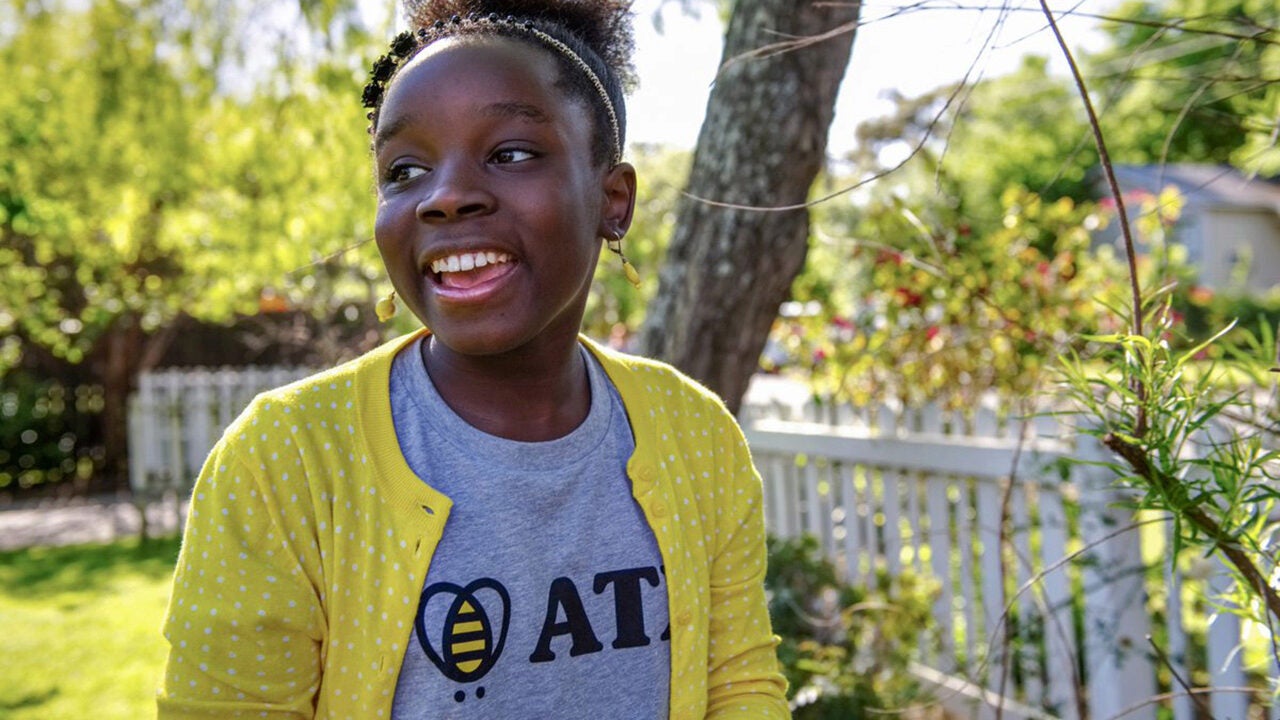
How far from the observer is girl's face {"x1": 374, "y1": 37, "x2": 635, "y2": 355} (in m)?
1.39

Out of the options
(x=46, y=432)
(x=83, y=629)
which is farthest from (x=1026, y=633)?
(x=46, y=432)

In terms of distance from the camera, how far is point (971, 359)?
4211mm

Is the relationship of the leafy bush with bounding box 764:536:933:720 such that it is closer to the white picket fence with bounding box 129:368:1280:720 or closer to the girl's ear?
the white picket fence with bounding box 129:368:1280:720

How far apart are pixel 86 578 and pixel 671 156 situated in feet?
29.4

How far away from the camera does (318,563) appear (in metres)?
1.33

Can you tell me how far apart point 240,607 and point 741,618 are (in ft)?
2.45

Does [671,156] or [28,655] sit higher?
[671,156]

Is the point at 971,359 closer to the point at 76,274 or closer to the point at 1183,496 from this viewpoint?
the point at 1183,496

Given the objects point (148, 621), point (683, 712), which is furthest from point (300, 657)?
point (148, 621)

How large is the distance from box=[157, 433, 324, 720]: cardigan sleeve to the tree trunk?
181cm

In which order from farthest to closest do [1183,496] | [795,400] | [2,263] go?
[2,263] < [795,400] < [1183,496]

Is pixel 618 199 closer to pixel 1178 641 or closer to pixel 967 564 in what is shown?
pixel 1178 641

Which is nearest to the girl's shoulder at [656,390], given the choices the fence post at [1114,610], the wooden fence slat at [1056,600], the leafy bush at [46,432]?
the fence post at [1114,610]

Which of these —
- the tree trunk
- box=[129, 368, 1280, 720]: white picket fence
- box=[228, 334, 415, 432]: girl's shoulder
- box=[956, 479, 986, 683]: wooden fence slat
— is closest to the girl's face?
box=[228, 334, 415, 432]: girl's shoulder
